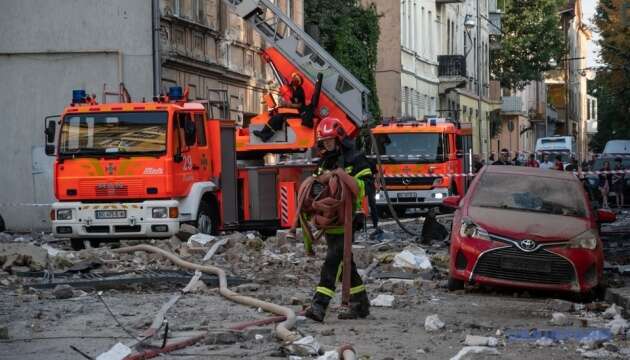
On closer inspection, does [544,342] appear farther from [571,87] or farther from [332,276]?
[571,87]

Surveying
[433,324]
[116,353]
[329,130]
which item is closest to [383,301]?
[433,324]

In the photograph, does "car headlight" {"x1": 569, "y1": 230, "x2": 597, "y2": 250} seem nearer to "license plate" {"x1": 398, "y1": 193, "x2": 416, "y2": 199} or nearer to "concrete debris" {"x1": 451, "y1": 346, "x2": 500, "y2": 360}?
"concrete debris" {"x1": 451, "y1": 346, "x2": 500, "y2": 360}

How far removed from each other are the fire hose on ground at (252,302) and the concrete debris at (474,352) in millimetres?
1015

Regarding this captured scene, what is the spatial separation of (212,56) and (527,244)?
21.4 metres

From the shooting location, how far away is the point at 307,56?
2666 cm

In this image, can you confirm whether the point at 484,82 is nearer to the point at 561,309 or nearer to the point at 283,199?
the point at 283,199

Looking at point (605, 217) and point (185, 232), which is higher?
point (605, 217)

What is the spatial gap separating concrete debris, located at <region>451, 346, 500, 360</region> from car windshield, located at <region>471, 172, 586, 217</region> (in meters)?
5.58

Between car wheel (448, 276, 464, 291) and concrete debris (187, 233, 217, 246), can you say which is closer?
car wheel (448, 276, 464, 291)

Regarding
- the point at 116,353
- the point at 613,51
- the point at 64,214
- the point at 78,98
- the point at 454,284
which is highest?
the point at 613,51

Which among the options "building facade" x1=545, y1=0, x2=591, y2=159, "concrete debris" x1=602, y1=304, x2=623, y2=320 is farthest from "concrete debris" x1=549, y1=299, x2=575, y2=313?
"building facade" x1=545, y1=0, x2=591, y2=159

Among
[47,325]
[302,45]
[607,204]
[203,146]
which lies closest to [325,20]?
[607,204]

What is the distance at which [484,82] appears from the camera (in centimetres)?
7725

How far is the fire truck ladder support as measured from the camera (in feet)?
85.6
